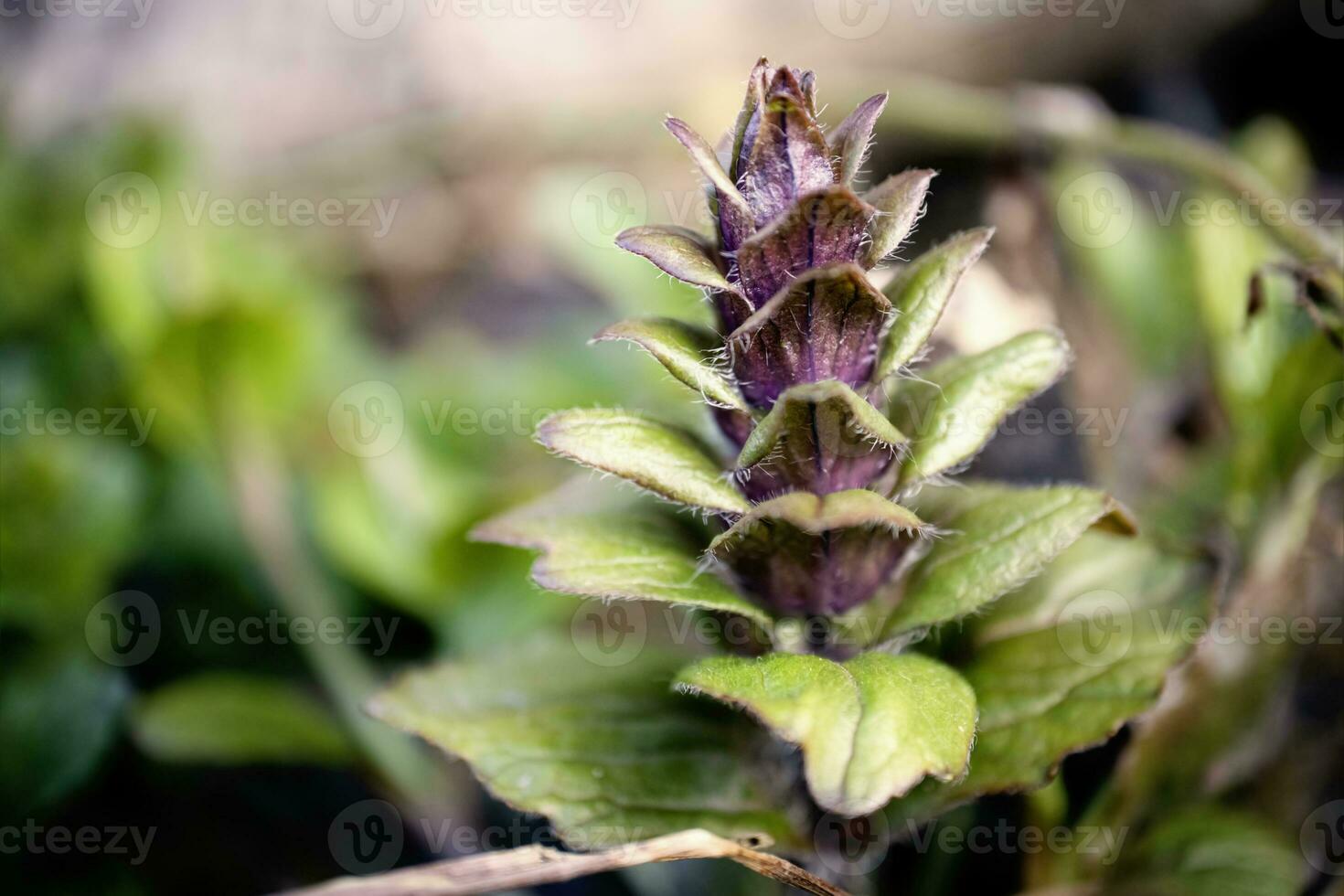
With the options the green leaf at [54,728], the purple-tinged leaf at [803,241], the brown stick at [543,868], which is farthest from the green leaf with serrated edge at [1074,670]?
the green leaf at [54,728]

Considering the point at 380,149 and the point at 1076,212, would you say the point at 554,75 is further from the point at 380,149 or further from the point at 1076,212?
the point at 1076,212

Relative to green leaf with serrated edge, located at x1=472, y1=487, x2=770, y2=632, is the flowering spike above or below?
above

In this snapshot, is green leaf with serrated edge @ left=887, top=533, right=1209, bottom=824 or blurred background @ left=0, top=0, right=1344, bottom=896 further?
blurred background @ left=0, top=0, right=1344, bottom=896

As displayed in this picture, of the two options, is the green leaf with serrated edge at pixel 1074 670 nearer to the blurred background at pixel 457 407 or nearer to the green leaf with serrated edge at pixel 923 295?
the blurred background at pixel 457 407

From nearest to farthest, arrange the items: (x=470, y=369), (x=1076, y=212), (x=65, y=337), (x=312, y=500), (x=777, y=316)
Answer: (x=777, y=316), (x=312, y=500), (x=1076, y=212), (x=65, y=337), (x=470, y=369)

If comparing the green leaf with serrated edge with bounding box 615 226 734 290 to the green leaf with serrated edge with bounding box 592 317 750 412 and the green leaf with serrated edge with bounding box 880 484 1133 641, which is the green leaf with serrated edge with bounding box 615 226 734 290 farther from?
the green leaf with serrated edge with bounding box 880 484 1133 641

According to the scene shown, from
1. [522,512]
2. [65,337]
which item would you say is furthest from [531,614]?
[65,337]

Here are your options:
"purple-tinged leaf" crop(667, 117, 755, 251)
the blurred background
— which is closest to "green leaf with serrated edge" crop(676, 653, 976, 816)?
"purple-tinged leaf" crop(667, 117, 755, 251)
